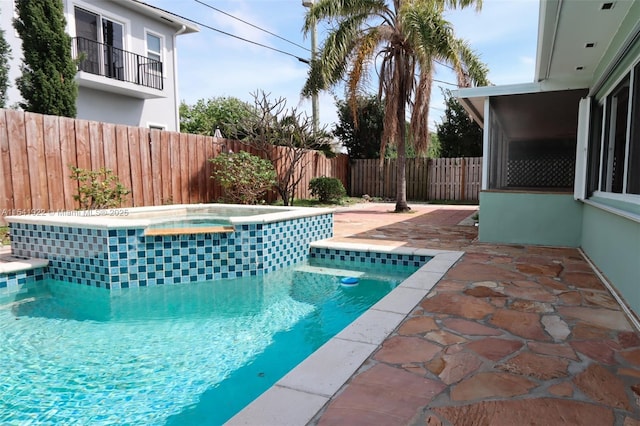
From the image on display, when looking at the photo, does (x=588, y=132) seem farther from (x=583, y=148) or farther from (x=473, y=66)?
(x=473, y=66)

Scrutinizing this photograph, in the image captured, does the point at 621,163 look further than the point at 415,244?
No

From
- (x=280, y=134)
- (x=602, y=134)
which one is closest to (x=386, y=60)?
(x=280, y=134)

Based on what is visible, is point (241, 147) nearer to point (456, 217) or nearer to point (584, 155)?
point (456, 217)

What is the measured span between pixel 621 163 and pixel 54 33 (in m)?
11.2

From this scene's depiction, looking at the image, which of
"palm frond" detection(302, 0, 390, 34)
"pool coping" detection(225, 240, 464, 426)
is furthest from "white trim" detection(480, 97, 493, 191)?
"palm frond" detection(302, 0, 390, 34)

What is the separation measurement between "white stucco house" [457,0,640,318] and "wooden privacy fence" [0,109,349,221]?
20.4 feet

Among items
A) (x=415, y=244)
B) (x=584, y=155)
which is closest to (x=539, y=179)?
(x=584, y=155)

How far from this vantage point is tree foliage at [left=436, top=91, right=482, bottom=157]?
16.5 metres

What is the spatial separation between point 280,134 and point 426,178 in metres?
6.84

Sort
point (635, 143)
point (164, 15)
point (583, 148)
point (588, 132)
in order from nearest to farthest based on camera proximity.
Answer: point (635, 143) → point (588, 132) → point (583, 148) → point (164, 15)

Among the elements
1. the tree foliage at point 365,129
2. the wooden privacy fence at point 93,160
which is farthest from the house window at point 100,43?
the tree foliage at point 365,129

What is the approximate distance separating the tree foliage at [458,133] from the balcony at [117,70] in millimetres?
11392

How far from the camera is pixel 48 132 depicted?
267 inches

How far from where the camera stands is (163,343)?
3.14 metres
